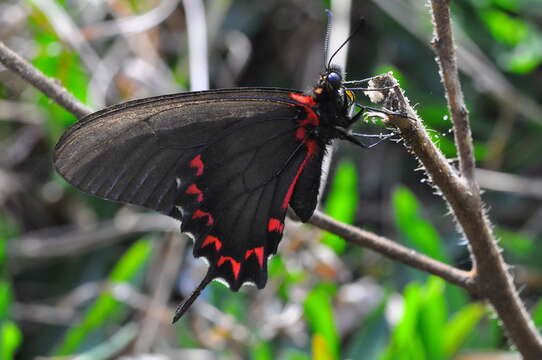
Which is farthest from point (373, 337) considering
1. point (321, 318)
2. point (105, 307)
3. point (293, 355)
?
point (105, 307)

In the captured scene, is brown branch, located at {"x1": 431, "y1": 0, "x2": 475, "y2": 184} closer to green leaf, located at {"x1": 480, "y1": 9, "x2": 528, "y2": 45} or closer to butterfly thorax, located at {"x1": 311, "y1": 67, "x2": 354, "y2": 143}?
butterfly thorax, located at {"x1": 311, "y1": 67, "x2": 354, "y2": 143}

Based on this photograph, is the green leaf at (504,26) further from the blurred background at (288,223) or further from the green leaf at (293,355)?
the green leaf at (293,355)

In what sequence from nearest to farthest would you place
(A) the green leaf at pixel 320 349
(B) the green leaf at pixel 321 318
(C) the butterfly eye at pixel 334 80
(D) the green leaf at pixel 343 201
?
(C) the butterfly eye at pixel 334 80 < (A) the green leaf at pixel 320 349 < (B) the green leaf at pixel 321 318 < (D) the green leaf at pixel 343 201

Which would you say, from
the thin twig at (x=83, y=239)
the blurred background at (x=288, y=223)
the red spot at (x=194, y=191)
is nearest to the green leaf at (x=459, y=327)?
the blurred background at (x=288, y=223)

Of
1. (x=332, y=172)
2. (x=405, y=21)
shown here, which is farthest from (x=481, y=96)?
(x=332, y=172)

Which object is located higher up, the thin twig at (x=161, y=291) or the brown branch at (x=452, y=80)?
the brown branch at (x=452, y=80)

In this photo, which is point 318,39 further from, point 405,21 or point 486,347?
point 486,347

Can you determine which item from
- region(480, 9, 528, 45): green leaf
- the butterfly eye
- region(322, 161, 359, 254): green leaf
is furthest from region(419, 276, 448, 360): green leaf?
region(480, 9, 528, 45): green leaf
